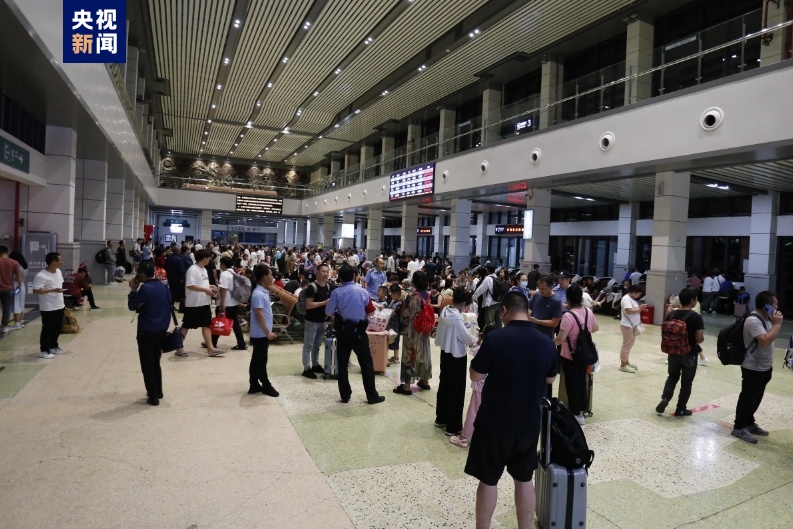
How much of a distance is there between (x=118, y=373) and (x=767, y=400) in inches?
346

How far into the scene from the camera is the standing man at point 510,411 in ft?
9.06

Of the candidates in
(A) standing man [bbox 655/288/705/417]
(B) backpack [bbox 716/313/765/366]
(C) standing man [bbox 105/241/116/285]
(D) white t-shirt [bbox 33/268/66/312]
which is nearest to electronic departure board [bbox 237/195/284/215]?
(C) standing man [bbox 105/241/116/285]

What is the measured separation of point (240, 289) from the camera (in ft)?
25.8

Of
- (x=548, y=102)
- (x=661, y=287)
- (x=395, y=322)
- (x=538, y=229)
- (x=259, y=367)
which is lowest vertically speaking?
(x=259, y=367)

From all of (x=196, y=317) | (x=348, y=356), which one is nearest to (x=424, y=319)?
(x=348, y=356)

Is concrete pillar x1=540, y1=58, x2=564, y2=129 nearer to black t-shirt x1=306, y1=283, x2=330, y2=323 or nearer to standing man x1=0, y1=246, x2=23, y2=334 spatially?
black t-shirt x1=306, y1=283, x2=330, y2=323

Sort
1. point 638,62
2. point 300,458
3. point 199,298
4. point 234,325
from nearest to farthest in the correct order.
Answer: point 300,458
point 199,298
point 234,325
point 638,62

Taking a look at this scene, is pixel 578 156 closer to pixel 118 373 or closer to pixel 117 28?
pixel 117 28

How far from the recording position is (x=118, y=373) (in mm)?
6445

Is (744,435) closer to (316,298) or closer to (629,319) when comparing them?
(629,319)

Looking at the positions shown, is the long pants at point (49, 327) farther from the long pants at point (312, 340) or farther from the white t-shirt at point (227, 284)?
the long pants at point (312, 340)

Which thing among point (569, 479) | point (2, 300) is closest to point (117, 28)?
point (2, 300)

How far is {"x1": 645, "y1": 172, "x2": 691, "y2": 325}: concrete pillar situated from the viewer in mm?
11984

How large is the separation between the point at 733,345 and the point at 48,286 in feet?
28.0
